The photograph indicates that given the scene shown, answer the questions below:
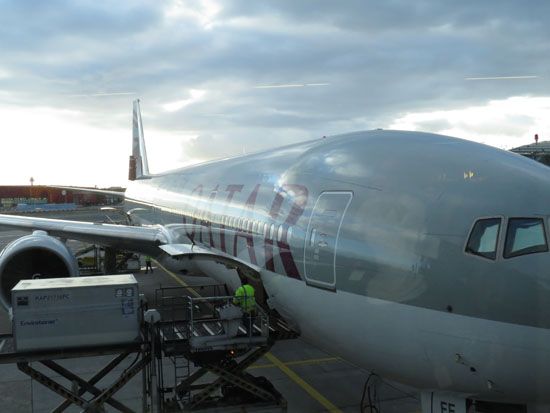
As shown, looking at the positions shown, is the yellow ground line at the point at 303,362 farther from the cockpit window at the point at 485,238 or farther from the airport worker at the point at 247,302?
the cockpit window at the point at 485,238

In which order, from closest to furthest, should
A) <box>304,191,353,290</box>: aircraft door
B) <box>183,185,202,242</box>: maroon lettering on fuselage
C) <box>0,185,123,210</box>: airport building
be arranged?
<box>304,191,353,290</box>: aircraft door → <box>183,185,202,242</box>: maroon lettering on fuselage → <box>0,185,123,210</box>: airport building

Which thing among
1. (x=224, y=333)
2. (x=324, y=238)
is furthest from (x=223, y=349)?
(x=324, y=238)

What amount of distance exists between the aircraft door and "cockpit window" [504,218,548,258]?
1.90m

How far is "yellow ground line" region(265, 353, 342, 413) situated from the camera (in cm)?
924

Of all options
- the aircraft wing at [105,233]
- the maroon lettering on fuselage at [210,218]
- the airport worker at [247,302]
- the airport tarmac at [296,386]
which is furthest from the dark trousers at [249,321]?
the aircraft wing at [105,233]

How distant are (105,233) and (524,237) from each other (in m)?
13.7

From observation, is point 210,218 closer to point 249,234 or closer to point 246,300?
point 249,234

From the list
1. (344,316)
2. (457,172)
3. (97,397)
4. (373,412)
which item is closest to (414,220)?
(457,172)

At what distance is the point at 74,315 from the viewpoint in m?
7.35

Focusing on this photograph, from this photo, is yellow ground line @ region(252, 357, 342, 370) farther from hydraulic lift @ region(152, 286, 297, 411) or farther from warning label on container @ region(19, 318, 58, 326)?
warning label on container @ region(19, 318, 58, 326)

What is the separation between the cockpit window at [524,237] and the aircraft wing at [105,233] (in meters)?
11.9

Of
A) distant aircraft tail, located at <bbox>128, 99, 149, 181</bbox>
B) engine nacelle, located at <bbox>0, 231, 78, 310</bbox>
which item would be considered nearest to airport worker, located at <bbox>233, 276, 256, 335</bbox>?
engine nacelle, located at <bbox>0, 231, 78, 310</bbox>

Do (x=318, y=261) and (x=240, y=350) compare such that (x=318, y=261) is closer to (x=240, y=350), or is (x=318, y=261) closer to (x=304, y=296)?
(x=304, y=296)

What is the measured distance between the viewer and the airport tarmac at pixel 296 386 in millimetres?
9328
